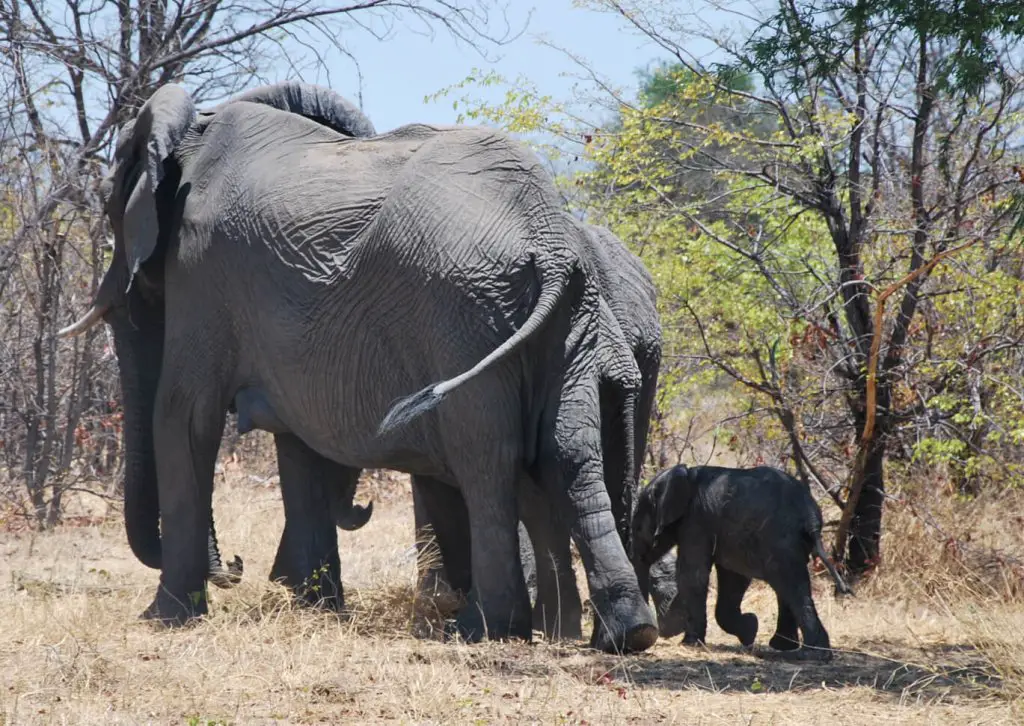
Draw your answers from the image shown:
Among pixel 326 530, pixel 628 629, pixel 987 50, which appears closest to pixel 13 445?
pixel 326 530

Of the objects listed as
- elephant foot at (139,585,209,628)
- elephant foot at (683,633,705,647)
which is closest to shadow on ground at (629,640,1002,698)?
elephant foot at (683,633,705,647)

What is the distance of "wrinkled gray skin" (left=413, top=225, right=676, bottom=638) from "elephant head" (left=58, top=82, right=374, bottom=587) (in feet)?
4.25

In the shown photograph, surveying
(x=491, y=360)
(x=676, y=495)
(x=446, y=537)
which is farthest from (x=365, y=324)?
(x=676, y=495)

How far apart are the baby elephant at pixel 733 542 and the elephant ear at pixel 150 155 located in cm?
308

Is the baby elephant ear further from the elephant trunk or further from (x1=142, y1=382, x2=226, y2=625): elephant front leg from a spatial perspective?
(x1=142, y1=382, x2=226, y2=625): elephant front leg

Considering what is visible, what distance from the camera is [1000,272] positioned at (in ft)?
31.7

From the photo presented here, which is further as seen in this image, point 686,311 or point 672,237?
point 672,237

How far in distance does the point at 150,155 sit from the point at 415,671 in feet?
11.5

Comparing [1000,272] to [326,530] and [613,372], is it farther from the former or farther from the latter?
[326,530]

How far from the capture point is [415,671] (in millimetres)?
5949

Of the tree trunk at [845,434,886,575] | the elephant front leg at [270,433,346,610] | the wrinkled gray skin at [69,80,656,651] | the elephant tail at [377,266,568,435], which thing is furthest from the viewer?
the tree trunk at [845,434,886,575]

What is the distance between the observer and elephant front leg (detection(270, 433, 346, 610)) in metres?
8.38

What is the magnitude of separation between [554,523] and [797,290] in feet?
13.1

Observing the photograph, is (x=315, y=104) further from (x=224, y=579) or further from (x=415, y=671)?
(x=415, y=671)
